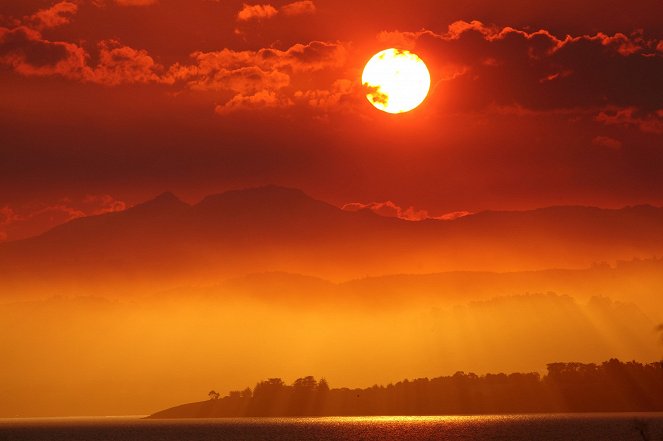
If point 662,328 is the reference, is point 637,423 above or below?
below

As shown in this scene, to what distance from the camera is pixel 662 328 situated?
654 ft

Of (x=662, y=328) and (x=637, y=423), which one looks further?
(x=662, y=328)

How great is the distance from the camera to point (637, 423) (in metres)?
128

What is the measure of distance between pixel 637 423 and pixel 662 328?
78859 millimetres
